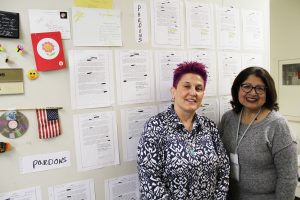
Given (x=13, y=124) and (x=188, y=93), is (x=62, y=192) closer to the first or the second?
(x=13, y=124)

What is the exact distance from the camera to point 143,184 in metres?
1.26

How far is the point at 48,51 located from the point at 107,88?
36cm

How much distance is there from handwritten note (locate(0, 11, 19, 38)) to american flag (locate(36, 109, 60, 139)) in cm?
37

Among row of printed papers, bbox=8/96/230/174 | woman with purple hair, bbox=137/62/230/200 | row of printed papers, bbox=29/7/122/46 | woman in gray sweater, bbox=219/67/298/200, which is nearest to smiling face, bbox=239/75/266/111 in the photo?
woman in gray sweater, bbox=219/67/298/200

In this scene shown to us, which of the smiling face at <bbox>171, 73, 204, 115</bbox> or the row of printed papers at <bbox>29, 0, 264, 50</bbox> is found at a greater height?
the row of printed papers at <bbox>29, 0, 264, 50</bbox>

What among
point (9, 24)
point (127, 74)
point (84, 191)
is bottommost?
point (84, 191)

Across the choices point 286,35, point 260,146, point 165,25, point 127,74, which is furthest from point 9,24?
point 286,35

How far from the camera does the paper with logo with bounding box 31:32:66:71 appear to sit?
121 cm

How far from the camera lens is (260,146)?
4.64 feet

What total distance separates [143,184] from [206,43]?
3.35ft

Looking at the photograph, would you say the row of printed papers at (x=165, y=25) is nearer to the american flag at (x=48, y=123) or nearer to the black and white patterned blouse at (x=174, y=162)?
the american flag at (x=48, y=123)

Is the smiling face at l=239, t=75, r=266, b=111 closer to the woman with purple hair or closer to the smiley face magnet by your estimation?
the woman with purple hair

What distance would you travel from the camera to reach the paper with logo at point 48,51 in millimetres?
1206

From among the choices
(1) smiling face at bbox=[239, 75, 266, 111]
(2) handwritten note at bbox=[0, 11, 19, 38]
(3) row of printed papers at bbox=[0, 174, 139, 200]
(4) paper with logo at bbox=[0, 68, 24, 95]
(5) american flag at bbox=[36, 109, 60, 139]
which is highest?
Answer: (2) handwritten note at bbox=[0, 11, 19, 38]
